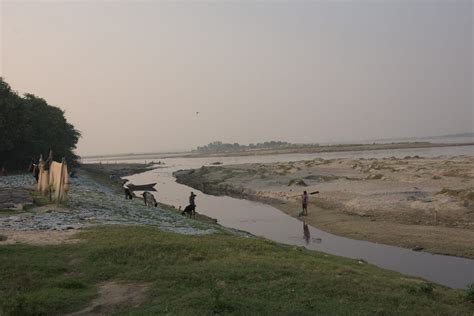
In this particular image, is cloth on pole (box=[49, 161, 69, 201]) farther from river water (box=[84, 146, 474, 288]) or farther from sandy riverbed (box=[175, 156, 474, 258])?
sandy riverbed (box=[175, 156, 474, 258])

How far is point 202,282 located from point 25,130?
167 feet

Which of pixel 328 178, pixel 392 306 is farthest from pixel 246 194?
pixel 392 306

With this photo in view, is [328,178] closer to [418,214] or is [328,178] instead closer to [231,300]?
[418,214]

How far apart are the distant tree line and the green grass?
4348 cm

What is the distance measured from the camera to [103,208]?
2795 centimetres

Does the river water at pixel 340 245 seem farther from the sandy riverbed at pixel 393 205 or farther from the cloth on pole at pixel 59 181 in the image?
the cloth on pole at pixel 59 181

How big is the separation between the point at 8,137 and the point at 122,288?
48.7 meters

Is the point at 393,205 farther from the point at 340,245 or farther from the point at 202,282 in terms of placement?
the point at 202,282

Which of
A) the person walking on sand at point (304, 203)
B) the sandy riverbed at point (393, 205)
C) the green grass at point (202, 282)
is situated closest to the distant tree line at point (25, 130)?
the sandy riverbed at point (393, 205)

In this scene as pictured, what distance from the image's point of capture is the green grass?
34.1ft

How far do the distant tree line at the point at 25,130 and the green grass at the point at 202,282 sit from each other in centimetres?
4348

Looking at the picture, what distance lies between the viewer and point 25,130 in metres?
55.4

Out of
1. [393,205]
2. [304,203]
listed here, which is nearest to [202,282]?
[304,203]

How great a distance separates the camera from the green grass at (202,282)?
1039cm
